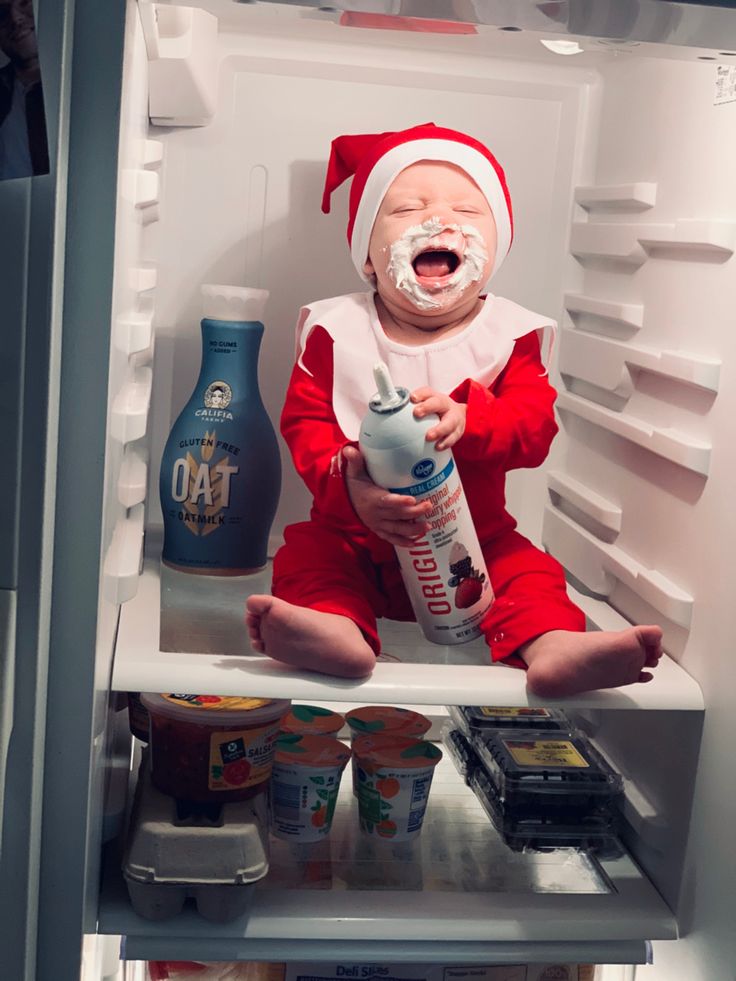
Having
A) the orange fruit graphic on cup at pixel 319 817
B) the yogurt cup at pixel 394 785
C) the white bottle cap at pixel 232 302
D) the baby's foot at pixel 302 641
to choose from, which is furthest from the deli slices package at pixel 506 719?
the white bottle cap at pixel 232 302

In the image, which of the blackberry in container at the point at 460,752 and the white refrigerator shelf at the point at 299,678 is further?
the blackberry in container at the point at 460,752

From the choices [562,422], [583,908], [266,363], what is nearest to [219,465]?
[266,363]

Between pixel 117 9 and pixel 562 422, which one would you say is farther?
pixel 562 422

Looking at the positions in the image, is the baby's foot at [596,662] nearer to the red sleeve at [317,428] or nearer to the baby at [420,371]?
the baby at [420,371]

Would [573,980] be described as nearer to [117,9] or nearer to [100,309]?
[100,309]

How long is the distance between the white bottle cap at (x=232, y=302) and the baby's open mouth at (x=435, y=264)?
0.26 meters

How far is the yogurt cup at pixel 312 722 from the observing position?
5.00ft

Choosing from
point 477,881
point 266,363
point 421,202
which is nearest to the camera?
point 477,881

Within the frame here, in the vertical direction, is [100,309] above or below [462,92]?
below

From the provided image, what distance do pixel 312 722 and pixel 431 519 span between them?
35 cm

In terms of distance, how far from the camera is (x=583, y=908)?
4.48 ft

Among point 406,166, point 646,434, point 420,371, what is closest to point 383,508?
point 420,371

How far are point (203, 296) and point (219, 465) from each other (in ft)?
0.81

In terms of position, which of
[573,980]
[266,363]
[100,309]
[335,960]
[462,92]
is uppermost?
[462,92]
